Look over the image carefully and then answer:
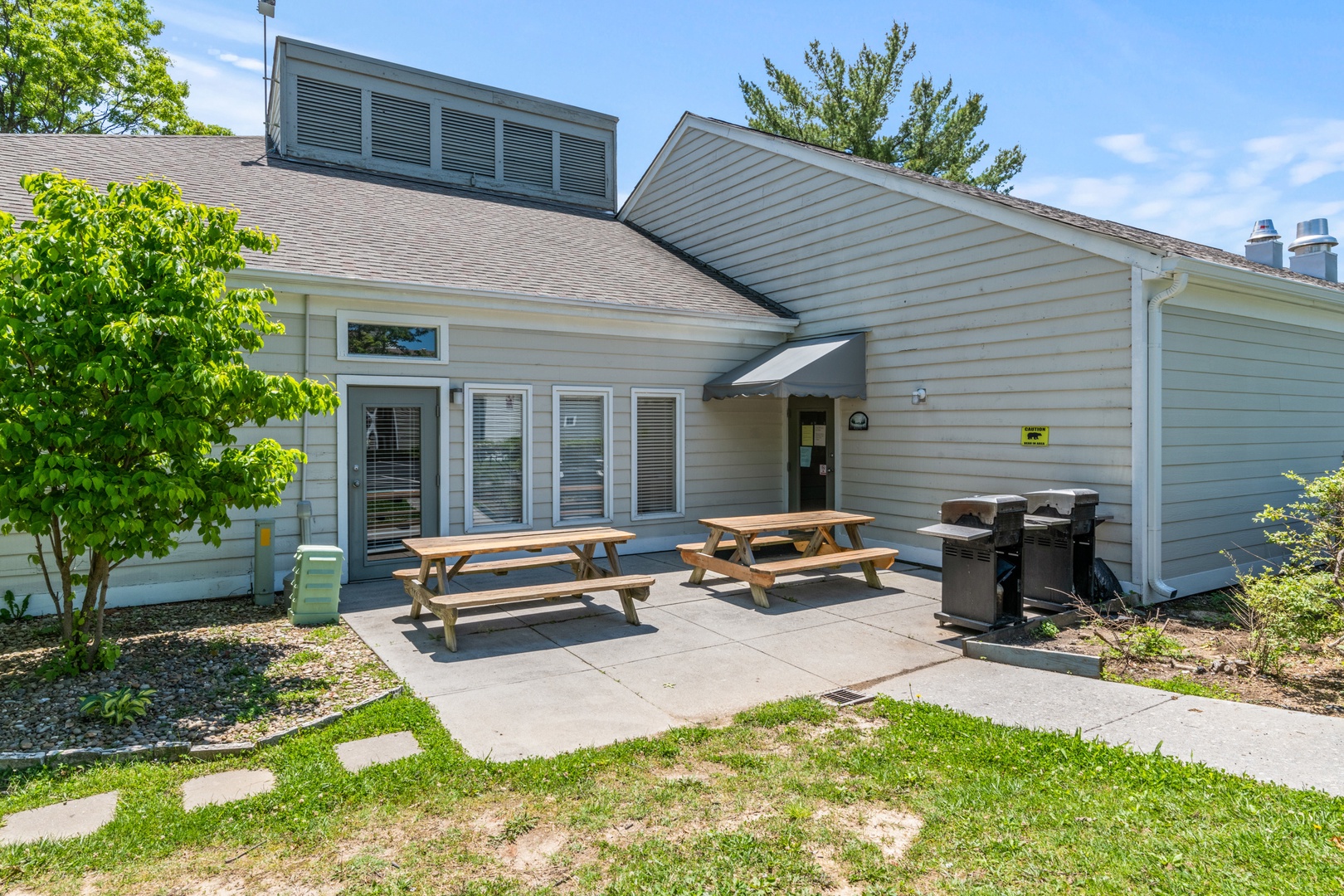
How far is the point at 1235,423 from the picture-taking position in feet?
26.4

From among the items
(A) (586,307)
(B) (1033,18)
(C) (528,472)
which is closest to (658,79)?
(B) (1033,18)

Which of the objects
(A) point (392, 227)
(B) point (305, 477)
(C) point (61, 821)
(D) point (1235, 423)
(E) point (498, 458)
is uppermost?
(A) point (392, 227)

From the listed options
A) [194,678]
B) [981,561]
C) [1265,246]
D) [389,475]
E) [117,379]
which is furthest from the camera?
[1265,246]

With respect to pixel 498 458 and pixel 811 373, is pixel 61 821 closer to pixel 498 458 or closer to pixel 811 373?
pixel 498 458

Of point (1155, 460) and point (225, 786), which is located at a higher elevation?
point (1155, 460)

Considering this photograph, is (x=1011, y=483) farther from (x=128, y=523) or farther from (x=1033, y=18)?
(x=128, y=523)

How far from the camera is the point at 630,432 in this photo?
9922 mm

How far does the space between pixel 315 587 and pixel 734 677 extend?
3795 millimetres

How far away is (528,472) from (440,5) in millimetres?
7083

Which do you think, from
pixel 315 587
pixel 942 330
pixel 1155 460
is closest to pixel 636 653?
pixel 315 587

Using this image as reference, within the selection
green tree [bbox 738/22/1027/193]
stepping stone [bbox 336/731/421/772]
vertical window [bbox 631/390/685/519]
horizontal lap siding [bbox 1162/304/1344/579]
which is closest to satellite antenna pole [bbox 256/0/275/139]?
vertical window [bbox 631/390/685/519]

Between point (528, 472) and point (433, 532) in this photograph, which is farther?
point (528, 472)

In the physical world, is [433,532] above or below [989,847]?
above

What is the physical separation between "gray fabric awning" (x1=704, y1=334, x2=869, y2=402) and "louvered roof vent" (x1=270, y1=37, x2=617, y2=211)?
23.0 ft
